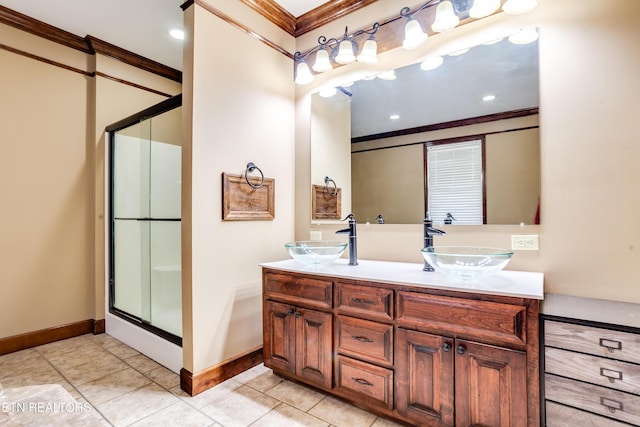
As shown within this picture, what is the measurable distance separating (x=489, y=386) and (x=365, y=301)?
65 centimetres

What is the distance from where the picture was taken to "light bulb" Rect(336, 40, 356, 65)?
7.33ft

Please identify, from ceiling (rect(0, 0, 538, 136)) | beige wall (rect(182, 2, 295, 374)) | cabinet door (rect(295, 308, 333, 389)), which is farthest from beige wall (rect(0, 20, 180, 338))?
cabinet door (rect(295, 308, 333, 389))

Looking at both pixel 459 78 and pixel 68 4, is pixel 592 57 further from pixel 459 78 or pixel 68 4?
pixel 68 4

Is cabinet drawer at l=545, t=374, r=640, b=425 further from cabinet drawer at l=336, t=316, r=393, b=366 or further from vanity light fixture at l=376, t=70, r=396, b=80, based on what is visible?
vanity light fixture at l=376, t=70, r=396, b=80

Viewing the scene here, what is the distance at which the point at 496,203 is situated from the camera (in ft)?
6.19

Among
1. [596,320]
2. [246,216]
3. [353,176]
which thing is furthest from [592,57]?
[246,216]

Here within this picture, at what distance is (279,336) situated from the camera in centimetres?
205

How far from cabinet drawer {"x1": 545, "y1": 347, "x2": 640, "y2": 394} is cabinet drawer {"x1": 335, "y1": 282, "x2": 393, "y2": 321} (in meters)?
0.68

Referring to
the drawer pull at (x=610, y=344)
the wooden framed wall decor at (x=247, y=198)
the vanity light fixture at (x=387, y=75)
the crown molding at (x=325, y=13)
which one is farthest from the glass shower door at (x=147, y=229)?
the drawer pull at (x=610, y=344)

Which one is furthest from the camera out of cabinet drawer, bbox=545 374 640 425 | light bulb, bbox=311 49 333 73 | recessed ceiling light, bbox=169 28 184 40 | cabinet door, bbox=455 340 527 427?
recessed ceiling light, bbox=169 28 184 40

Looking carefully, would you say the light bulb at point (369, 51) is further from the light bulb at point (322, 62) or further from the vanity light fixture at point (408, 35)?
the light bulb at point (322, 62)

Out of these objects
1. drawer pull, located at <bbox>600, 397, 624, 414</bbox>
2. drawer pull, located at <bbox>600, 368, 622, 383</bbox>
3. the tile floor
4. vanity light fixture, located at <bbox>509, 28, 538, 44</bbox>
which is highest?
vanity light fixture, located at <bbox>509, 28, 538, 44</bbox>

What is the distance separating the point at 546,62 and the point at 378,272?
4.82ft

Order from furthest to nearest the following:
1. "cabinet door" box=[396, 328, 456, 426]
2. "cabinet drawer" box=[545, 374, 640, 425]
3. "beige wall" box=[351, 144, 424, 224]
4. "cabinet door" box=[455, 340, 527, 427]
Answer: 1. "beige wall" box=[351, 144, 424, 224]
2. "cabinet door" box=[396, 328, 456, 426]
3. "cabinet door" box=[455, 340, 527, 427]
4. "cabinet drawer" box=[545, 374, 640, 425]
